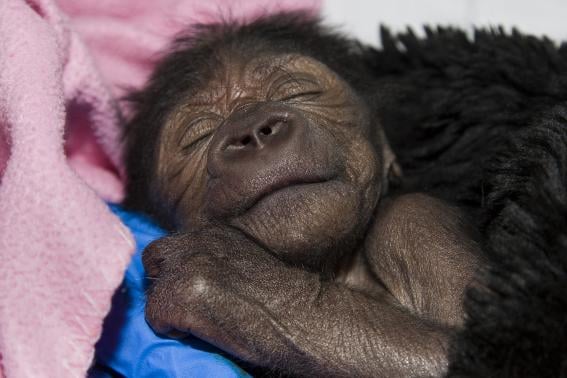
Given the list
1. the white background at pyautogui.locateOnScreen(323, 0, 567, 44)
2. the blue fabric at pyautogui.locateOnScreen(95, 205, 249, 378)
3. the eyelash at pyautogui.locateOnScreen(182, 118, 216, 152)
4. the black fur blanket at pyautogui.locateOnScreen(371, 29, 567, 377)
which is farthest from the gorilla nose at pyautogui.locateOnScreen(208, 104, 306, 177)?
the white background at pyautogui.locateOnScreen(323, 0, 567, 44)

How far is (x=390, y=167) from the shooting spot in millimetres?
2004

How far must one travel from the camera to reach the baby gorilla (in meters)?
1.35

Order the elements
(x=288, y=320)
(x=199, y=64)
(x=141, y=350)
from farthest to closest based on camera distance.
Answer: (x=199, y=64) < (x=141, y=350) < (x=288, y=320)

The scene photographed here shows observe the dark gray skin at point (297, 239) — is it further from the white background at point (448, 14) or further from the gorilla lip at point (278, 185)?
the white background at point (448, 14)

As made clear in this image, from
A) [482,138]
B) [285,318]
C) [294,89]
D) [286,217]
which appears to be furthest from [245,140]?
[482,138]

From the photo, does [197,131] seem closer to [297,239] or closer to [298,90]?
[298,90]

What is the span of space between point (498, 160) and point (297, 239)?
0.49 meters

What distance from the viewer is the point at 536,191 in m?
1.40

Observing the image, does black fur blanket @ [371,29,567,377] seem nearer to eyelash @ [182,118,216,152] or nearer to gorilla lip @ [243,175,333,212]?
gorilla lip @ [243,175,333,212]

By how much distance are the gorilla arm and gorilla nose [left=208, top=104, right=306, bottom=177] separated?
0.19m

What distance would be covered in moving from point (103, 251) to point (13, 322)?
0.64ft

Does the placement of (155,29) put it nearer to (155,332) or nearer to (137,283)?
(137,283)

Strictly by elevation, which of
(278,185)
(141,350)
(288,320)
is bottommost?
(141,350)

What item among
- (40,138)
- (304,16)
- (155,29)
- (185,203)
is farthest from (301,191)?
(155,29)
